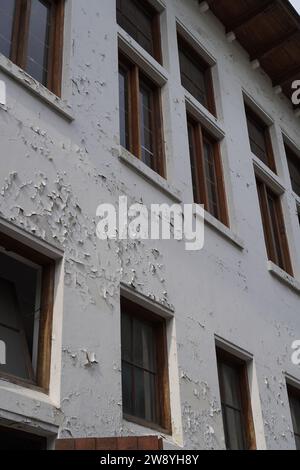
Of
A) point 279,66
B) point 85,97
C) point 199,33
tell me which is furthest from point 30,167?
point 279,66

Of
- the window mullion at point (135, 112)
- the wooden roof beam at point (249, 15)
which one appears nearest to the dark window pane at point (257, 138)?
the wooden roof beam at point (249, 15)

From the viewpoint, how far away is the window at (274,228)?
10.5 m

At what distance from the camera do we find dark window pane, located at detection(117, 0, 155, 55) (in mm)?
9254

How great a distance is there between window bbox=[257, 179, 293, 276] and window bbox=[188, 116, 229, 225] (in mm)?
1259

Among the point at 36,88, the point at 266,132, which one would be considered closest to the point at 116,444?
the point at 36,88

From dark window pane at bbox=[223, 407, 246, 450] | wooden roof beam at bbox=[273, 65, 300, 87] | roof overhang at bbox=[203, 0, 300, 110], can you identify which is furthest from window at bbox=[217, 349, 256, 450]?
wooden roof beam at bbox=[273, 65, 300, 87]

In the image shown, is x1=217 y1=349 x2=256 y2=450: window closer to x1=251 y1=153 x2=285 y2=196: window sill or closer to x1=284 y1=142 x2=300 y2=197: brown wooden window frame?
x1=251 y1=153 x2=285 y2=196: window sill

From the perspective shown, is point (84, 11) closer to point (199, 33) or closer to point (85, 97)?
point (85, 97)

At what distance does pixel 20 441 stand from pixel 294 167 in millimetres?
8708

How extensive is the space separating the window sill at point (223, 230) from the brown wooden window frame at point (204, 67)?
2157mm

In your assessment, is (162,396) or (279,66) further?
(279,66)

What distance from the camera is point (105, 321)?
6.20 meters

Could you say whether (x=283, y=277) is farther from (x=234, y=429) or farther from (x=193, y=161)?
(x=234, y=429)

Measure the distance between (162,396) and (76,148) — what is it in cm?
252
